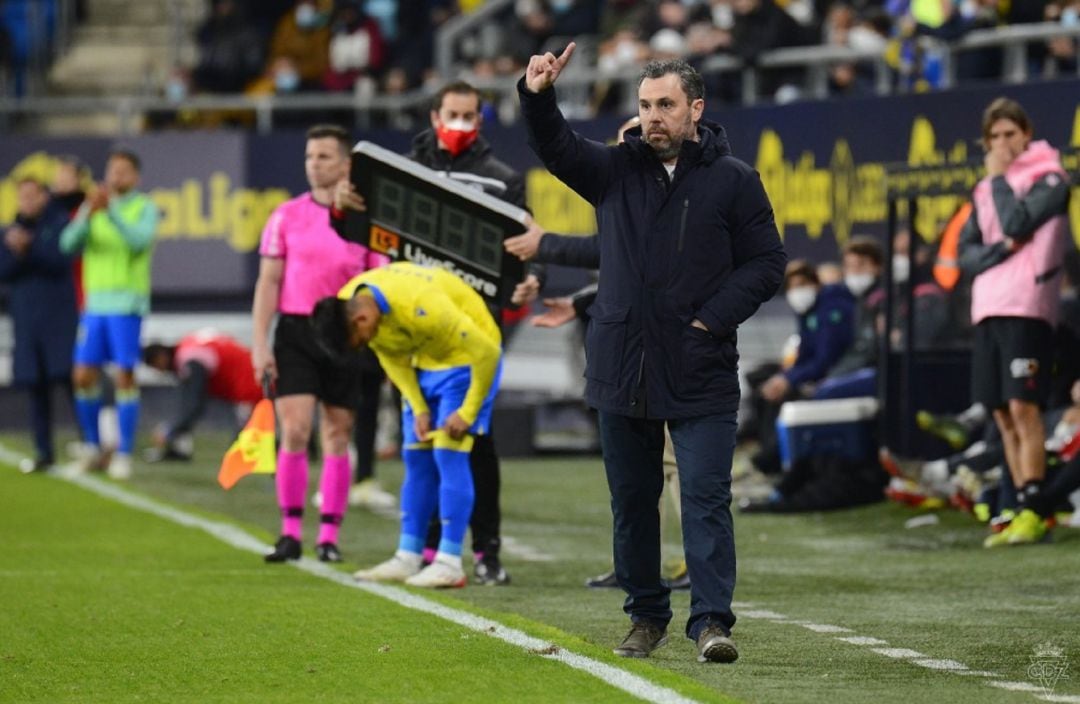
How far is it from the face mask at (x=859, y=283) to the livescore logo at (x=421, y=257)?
220 inches

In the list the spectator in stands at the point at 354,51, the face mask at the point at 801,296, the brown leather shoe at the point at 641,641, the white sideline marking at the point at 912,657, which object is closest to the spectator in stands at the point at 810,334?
the face mask at the point at 801,296

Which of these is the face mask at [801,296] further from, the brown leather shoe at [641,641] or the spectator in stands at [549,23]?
the brown leather shoe at [641,641]

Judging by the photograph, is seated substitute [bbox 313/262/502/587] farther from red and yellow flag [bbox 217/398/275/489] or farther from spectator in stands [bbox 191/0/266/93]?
spectator in stands [bbox 191/0/266/93]

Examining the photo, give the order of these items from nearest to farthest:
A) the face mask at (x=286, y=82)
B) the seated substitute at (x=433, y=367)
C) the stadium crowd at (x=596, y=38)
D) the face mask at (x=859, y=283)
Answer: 1. the seated substitute at (x=433, y=367)
2. the face mask at (x=859, y=283)
3. the stadium crowd at (x=596, y=38)
4. the face mask at (x=286, y=82)

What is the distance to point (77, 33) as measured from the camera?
28.4m

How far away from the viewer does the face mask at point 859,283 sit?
15.2 m

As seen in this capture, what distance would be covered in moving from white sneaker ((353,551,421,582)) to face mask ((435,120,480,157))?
6.01ft

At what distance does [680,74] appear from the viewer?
7.28m

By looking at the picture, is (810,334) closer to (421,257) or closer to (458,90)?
(458,90)

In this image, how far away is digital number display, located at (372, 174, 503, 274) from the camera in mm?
9883

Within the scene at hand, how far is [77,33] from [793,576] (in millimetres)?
19671

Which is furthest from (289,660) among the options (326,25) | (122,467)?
(326,25)

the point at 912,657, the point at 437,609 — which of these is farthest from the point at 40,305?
the point at 912,657

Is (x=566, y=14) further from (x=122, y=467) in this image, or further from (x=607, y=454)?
(x=607, y=454)
